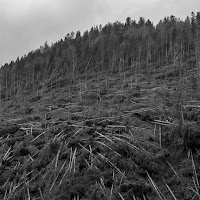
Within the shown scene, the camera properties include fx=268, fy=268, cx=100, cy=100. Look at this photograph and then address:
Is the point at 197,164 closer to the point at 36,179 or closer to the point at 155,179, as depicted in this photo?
the point at 155,179

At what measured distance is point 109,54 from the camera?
113 ft

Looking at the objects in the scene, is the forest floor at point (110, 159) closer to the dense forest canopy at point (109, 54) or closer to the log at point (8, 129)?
the log at point (8, 129)

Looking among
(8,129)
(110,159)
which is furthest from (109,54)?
(110,159)

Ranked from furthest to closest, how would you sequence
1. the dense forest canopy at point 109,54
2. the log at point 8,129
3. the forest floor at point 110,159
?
the dense forest canopy at point 109,54
the log at point 8,129
the forest floor at point 110,159

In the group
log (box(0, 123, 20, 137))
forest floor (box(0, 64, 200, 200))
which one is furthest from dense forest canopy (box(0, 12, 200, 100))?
forest floor (box(0, 64, 200, 200))

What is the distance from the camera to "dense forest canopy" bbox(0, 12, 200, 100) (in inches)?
961

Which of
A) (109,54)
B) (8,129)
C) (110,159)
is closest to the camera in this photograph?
(110,159)

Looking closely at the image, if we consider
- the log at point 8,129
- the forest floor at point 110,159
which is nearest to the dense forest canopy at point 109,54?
the log at point 8,129

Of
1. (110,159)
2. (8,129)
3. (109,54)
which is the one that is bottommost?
(110,159)

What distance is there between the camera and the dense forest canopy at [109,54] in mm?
24406

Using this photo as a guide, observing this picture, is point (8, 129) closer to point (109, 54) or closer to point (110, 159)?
point (110, 159)

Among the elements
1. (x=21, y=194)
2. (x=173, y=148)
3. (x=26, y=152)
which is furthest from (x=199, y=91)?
(x=21, y=194)

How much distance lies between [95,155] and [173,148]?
4.55ft

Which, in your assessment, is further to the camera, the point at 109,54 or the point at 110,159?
the point at 109,54
